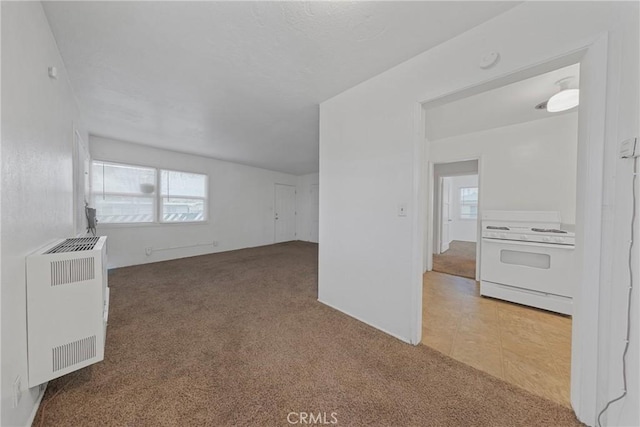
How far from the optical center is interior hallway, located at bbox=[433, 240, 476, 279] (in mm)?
3791

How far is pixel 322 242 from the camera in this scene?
2.63m

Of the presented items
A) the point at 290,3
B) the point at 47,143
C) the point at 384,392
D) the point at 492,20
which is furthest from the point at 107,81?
the point at 384,392

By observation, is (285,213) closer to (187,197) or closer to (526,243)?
(187,197)

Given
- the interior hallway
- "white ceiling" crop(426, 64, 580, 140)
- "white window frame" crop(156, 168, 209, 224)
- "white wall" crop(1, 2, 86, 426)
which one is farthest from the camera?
"white window frame" crop(156, 168, 209, 224)

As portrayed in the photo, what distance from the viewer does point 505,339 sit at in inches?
74.3

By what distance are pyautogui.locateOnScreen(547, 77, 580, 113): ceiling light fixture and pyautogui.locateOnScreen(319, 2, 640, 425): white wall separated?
39.6 inches

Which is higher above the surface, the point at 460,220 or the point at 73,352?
the point at 460,220

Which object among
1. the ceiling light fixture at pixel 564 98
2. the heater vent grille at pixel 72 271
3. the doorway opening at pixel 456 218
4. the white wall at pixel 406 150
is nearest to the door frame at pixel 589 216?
the white wall at pixel 406 150

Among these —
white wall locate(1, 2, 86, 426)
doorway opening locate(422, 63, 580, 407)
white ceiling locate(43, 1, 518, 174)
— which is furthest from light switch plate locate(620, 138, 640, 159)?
white wall locate(1, 2, 86, 426)

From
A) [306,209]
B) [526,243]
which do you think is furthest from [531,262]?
[306,209]

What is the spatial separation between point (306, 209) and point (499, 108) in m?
5.58

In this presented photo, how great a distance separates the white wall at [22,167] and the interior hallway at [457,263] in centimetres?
460

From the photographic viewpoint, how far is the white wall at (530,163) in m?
2.74

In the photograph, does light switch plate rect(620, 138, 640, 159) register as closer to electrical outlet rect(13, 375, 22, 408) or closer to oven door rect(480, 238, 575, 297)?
→ oven door rect(480, 238, 575, 297)
